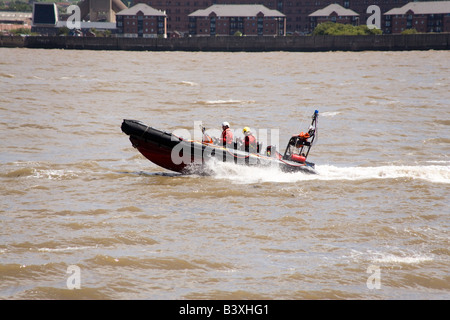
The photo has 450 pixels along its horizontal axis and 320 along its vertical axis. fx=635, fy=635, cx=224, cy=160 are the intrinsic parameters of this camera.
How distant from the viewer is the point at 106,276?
362 inches

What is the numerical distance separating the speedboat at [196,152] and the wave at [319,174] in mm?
153

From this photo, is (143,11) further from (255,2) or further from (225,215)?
(225,215)

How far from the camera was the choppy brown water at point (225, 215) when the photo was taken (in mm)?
9094

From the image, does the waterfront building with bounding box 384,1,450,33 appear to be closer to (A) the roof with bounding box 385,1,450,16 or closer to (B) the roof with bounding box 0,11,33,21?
(A) the roof with bounding box 385,1,450,16

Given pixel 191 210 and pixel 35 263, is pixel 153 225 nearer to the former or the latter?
pixel 191 210

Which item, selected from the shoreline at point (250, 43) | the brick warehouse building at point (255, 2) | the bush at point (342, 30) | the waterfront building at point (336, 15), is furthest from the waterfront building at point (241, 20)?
the shoreline at point (250, 43)

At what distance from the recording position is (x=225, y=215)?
40.7ft

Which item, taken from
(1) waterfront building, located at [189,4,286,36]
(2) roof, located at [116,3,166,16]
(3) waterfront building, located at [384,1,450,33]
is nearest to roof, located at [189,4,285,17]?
(1) waterfront building, located at [189,4,286,36]

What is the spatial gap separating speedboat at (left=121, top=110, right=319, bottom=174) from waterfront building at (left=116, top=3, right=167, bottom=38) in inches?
4634

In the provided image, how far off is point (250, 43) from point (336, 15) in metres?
30.7
